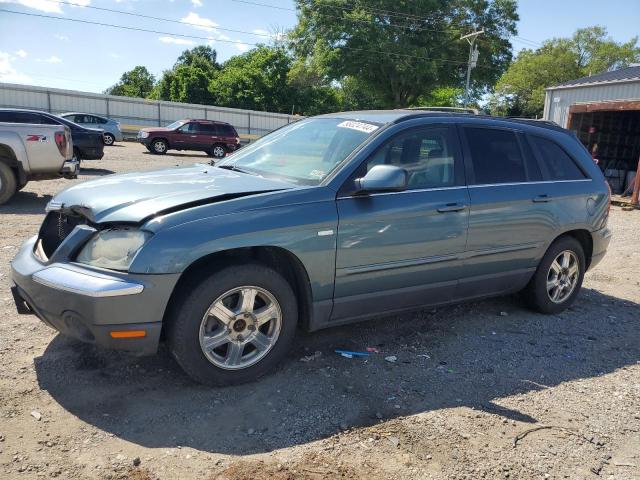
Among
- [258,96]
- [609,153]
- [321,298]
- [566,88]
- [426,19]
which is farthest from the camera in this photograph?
[258,96]

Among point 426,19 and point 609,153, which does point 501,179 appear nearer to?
point 609,153

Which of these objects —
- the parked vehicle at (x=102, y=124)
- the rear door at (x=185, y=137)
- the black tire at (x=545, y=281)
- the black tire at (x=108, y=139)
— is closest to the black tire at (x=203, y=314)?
the black tire at (x=545, y=281)

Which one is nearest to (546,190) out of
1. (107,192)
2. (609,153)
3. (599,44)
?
(107,192)

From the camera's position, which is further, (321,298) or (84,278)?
(321,298)

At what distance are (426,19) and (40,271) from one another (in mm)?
36363

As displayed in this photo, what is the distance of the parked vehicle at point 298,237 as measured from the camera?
10.2ft

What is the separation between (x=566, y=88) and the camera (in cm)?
1745

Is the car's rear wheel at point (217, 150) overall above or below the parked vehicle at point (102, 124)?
below

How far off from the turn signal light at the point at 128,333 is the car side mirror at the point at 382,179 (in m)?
1.67

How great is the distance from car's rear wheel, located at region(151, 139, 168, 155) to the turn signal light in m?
22.0

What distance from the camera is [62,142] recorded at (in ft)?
30.8

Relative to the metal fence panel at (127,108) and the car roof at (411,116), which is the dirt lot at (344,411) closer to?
the car roof at (411,116)

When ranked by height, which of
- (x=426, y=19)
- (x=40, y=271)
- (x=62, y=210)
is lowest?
(x=40, y=271)

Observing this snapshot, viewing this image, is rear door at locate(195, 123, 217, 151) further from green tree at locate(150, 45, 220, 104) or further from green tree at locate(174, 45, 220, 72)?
green tree at locate(174, 45, 220, 72)
